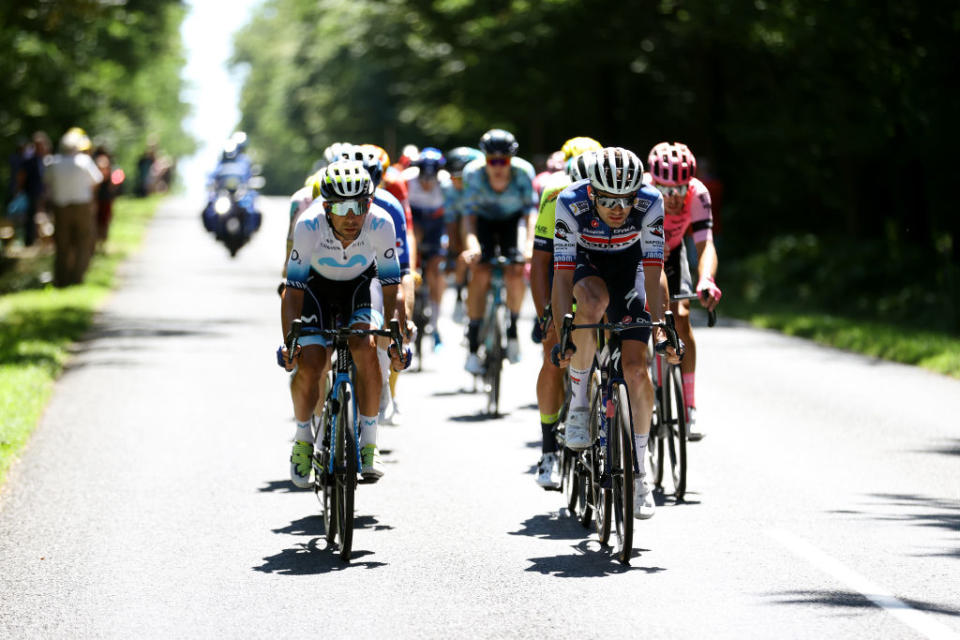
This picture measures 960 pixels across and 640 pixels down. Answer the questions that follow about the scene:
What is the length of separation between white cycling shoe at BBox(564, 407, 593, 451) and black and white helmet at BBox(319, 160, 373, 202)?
1560 millimetres

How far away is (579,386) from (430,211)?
7803 mm

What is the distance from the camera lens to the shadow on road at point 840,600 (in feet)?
23.2

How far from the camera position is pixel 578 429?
8.62 metres

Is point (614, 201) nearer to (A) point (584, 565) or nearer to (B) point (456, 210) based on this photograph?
(A) point (584, 565)

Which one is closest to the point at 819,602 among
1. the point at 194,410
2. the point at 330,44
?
the point at 194,410

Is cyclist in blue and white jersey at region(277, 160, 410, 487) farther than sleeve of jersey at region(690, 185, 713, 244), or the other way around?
sleeve of jersey at region(690, 185, 713, 244)

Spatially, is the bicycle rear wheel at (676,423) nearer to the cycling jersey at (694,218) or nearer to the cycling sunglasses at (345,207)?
the cycling jersey at (694,218)

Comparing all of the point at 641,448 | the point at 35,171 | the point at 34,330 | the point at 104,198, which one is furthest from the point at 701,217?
the point at 104,198

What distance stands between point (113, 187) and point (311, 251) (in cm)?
2611

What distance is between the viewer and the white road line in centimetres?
669

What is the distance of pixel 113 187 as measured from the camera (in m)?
33.8

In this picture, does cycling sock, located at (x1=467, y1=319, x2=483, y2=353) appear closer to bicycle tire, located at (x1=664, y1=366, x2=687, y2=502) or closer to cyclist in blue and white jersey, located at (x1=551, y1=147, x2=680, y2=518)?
bicycle tire, located at (x1=664, y1=366, x2=687, y2=502)

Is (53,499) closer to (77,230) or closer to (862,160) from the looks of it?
(77,230)

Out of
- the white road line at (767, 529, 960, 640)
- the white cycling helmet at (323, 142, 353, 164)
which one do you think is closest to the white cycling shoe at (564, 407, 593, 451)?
the white road line at (767, 529, 960, 640)
